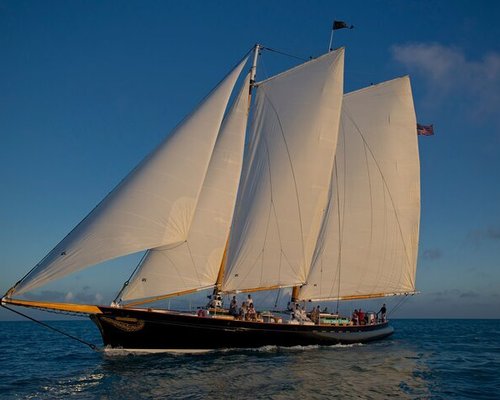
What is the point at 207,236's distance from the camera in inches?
1139

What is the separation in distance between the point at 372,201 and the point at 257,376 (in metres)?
22.9

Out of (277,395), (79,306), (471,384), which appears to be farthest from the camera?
(79,306)

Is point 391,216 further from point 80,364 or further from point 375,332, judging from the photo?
point 80,364

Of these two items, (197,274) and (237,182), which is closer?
(197,274)

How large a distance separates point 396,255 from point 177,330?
22530 millimetres

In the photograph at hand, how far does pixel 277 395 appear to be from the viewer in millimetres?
17375

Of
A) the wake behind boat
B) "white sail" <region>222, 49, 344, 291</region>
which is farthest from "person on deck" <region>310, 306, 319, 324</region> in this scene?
"white sail" <region>222, 49, 344, 291</region>

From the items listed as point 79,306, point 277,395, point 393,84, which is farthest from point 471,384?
point 393,84

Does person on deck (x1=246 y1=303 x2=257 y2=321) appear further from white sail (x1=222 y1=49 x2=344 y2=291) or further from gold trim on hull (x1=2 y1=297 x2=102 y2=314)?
gold trim on hull (x1=2 y1=297 x2=102 y2=314)

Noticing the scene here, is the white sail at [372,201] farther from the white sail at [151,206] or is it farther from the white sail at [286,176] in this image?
the white sail at [151,206]

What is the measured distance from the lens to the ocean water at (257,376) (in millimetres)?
18000

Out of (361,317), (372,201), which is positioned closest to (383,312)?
(361,317)

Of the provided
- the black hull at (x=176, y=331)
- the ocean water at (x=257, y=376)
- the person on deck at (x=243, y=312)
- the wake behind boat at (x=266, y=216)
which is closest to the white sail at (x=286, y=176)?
the wake behind boat at (x=266, y=216)

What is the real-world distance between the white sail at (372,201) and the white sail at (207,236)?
37.0ft
